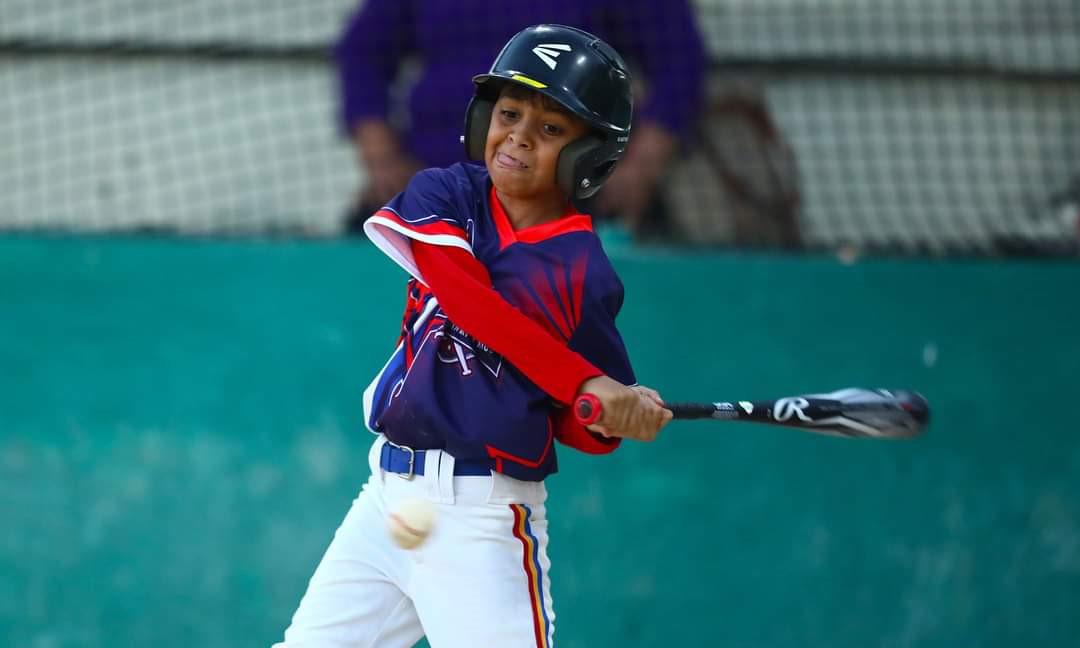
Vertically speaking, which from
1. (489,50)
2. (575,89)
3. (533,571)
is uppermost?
(575,89)

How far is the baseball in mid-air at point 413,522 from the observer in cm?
295

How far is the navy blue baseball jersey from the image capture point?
293cm

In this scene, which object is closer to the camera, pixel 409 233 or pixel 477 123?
pixel 409 233

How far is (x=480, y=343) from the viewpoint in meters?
2.96

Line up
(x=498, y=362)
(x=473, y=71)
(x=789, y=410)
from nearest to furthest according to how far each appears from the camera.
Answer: (x=498, y=362) → (x=789, y=410) → (x=473, y=71)

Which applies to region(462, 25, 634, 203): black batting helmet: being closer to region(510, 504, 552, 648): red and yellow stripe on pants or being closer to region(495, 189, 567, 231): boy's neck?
region(495, 189, 567, 231): boy's neck

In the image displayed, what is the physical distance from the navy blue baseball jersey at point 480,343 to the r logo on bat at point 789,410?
0.37m

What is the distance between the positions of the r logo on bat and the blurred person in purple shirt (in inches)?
61.0

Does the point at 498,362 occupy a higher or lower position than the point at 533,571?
higher

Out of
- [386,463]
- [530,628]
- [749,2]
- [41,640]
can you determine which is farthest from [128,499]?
[749,2]

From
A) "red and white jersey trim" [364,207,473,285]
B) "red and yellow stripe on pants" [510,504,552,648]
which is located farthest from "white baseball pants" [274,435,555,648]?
"red and white jersey trim" [364,207,473,285]

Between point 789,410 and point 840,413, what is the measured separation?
0.15 meters

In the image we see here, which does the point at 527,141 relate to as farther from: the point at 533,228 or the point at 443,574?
the point at 443,574

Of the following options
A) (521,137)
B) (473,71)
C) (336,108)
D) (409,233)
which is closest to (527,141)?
(521,137)
